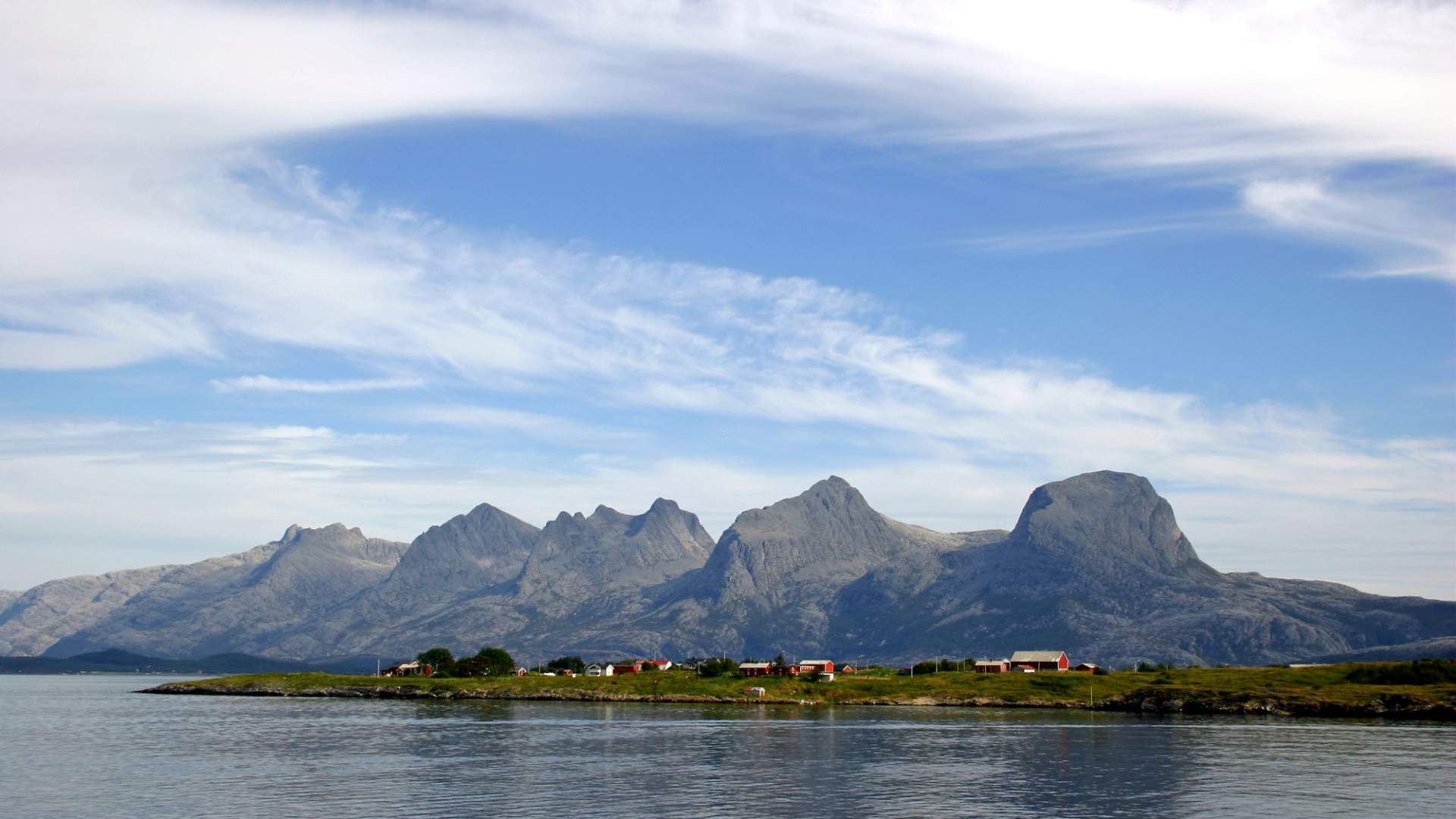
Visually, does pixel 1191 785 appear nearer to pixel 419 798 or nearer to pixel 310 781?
pixel 419 798

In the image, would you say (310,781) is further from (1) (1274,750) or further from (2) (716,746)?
(1) (1274,750)

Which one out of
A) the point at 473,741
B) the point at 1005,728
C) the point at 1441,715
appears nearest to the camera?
the point at 473,741

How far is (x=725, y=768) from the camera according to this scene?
347ft

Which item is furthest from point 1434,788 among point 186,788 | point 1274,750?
point 186,788

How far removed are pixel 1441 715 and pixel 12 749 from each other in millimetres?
178631

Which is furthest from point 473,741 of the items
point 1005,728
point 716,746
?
point 1005,728

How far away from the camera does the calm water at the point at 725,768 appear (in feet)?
274

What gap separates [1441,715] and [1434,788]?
97.4 meters

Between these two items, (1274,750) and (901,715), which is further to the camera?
(901,715)

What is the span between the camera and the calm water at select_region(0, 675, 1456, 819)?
83.5 metres

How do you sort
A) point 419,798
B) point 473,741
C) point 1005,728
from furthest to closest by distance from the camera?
point 1005,728, point 473,741, point 419,798

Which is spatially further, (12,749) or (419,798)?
(12,749)

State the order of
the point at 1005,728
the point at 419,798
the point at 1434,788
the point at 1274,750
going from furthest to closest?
1. the point at 1005,728
2. the point at 1274,750
3. the point at 1434,788
4. the point at 419,798

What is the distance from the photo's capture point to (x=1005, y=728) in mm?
155250
